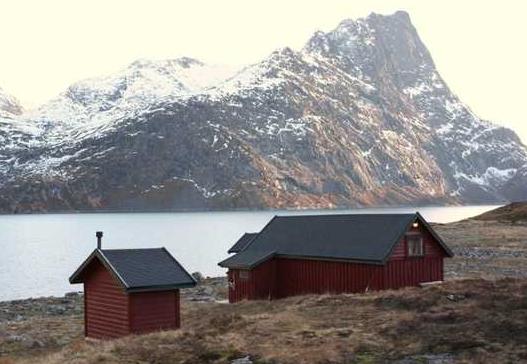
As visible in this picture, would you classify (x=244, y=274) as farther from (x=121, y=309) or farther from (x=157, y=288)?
(x=121, y=309)

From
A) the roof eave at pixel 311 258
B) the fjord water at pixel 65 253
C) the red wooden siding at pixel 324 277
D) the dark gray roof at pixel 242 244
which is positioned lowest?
the fjord water at pixel 65 253

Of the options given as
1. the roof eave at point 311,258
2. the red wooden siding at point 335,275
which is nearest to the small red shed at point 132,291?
the roof eave at point 311,258

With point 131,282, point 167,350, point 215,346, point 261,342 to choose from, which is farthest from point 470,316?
point 131,282

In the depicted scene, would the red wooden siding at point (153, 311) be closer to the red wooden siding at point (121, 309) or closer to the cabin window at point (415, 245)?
the red wooden siding at point (121, 309)

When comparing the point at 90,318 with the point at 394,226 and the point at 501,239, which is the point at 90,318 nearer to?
the point at 394,226

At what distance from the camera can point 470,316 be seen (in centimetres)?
2759

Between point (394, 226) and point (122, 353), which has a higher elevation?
point (394, 226)

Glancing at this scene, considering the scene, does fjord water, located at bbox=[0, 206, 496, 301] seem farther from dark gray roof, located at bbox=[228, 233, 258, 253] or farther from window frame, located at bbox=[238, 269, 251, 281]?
window frame, located at bbox=[238, 269, 251, 281]

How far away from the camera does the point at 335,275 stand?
137ft

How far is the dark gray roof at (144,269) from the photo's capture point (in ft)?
102

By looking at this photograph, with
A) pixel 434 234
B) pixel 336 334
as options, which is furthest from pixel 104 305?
pixel 434 234

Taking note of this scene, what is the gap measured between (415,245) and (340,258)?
505 cm

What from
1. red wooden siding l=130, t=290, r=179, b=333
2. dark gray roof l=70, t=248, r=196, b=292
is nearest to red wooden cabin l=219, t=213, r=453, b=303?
dark gray roof l=70, t=248, r=196, b=292

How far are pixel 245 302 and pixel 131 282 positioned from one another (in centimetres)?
1314
